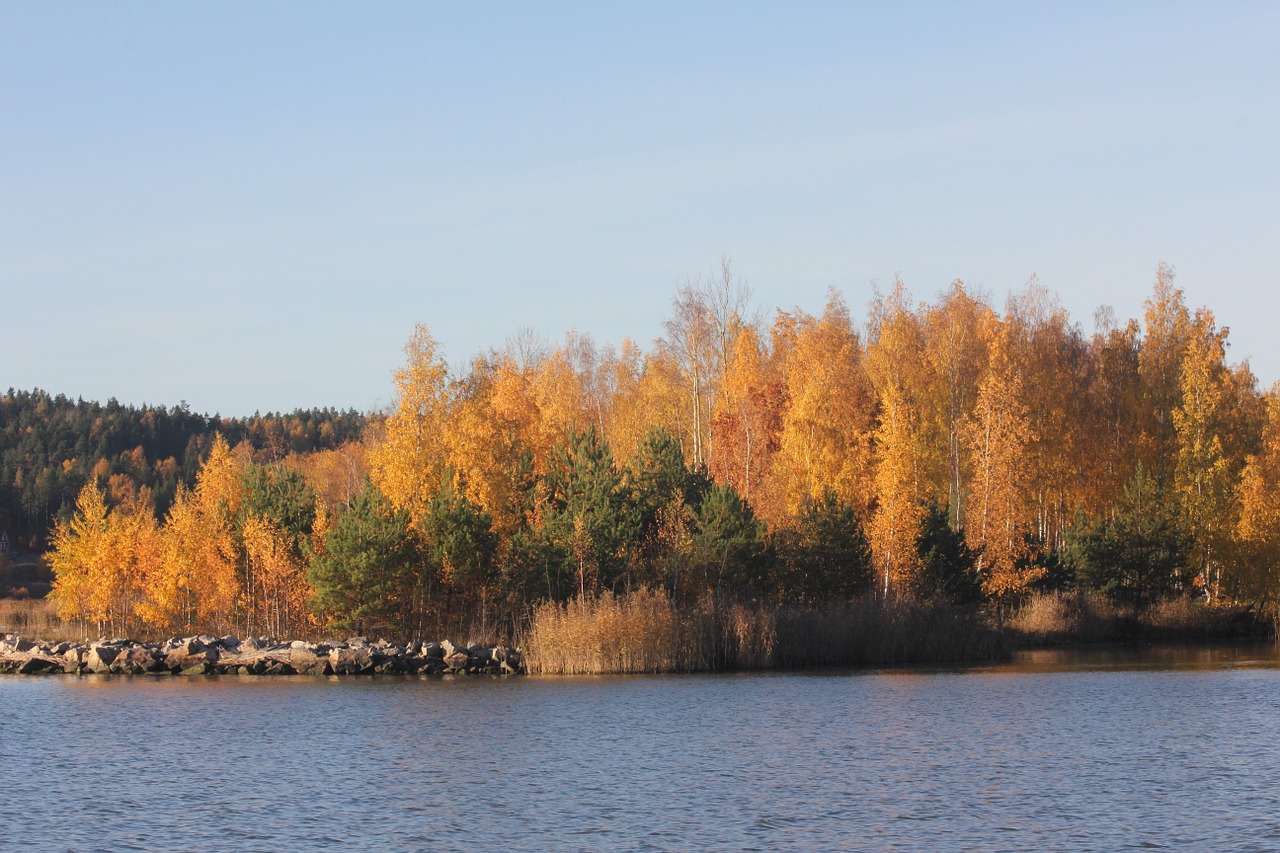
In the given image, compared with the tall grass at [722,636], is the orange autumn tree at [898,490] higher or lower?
higher

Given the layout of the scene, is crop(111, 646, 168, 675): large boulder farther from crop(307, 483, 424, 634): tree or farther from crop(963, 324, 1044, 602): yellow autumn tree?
crop(963, 324, 1044, 602): yellow autumn tree

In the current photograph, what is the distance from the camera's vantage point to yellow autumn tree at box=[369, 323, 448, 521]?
162 feet

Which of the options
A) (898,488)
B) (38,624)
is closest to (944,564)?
(898,488)

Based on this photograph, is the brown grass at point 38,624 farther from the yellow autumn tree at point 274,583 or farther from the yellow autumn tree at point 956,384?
the yellow autumn tree at point 956,384

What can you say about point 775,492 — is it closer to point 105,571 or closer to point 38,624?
point 105,571

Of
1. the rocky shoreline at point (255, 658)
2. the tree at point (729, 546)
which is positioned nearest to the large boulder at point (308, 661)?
the rocky shoreline at point (255, 658)

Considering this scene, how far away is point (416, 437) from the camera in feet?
165

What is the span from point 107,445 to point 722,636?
131m

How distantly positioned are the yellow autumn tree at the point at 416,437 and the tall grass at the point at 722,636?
8.95 m

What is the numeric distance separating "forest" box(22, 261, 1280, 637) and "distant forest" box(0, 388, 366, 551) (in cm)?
→ 5284

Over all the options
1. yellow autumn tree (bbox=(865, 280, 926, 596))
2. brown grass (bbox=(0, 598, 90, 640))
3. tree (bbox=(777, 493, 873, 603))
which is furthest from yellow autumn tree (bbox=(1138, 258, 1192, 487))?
brown grass (bbox=(0, 598, 90, 640))

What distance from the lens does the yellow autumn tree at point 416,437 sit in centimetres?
4925

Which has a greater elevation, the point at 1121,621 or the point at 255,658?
the point at 1121,621

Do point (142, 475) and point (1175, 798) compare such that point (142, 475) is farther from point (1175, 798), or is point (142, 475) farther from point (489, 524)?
point (1175, 798)
